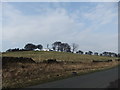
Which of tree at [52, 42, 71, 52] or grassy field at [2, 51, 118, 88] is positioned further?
tree at [52, 42, 71, 52]

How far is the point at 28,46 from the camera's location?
501ft

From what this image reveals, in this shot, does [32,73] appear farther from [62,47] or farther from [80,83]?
[62,47]

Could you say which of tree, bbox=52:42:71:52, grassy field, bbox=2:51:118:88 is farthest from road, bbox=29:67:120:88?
tree, bbox=52:42:71:52

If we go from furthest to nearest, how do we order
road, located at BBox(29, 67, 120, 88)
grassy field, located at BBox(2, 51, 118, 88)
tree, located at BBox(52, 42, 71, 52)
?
tree, located at BBox(52, 42, 71, 52), grassy field, located at BBox(2, 51, 118, 88), road, located at BBox(29, 67, 120, 88)

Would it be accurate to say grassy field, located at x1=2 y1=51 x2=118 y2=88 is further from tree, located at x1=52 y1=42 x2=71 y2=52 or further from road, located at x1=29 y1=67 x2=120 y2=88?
tree, located at x1=52 y1=42 x2=71 y2=52

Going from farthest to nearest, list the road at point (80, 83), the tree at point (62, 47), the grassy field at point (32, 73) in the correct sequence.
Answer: the tree at point (62, 47) < the grassy field at point (32, 73) < the road at point (80, 83)

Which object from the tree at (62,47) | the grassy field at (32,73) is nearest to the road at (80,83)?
the grassy field at (32,73)

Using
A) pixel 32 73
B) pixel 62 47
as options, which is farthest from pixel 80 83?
pixel 62 47

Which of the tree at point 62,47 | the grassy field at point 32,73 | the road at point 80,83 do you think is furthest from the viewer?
the tree at point 62,47

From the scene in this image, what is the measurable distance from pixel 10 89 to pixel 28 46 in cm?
13915

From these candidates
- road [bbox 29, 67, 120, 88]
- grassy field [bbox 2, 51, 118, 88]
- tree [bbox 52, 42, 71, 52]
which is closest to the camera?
road [bbox 29, 67, 120, 88]

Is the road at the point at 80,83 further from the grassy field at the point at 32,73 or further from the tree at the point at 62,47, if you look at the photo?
the tree at the point at 62,47

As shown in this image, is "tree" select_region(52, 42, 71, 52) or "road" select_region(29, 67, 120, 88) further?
"tree" select_region(52, 42, 71, 52)

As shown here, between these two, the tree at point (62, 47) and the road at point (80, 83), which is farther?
the tree at point (62, 47)
